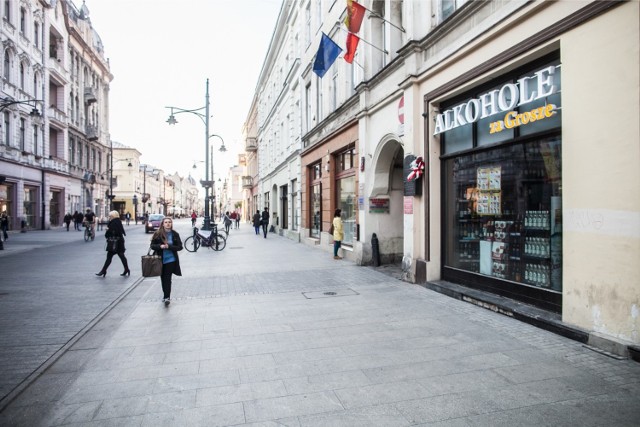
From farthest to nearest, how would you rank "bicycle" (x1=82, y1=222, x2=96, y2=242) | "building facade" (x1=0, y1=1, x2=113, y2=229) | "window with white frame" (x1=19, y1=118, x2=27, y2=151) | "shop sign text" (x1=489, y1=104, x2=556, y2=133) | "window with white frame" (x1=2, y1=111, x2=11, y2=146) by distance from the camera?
"window with white frame" (x1=19, y1=118, x2=27, y2=151), "building facade" (x1=0, y1=1, x2=113, y2=229), "window with white frame" (x1=2, y1=111, x2=11, y2=146), "bicycle" (x1=82, y1=222, x2=96, y2=242), "shop sign text" (x1=489, y1=104, x2=556, y2=133)

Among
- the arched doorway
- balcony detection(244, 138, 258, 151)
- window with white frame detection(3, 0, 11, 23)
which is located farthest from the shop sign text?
balcony detection(244, 138, 258, 151)

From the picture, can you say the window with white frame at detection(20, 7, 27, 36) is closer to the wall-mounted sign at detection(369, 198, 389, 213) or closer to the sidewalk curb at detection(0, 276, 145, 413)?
the wall-mounted sign at detection(369, 198, 389, 213)

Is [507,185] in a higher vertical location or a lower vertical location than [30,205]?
lower

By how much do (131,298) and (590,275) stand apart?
25.6 feet

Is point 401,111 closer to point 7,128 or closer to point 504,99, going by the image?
point 504,99

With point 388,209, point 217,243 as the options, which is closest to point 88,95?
point 217,243

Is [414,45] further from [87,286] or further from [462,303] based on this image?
[87,286]

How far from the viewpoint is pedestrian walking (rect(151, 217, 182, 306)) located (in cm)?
754

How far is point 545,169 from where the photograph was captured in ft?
20.3

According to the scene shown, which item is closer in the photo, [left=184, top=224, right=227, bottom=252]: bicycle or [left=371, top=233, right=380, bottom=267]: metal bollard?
[left=371, top=233, right=380, bottom=267]: metal bollard

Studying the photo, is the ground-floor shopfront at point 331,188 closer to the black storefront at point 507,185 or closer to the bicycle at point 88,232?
the black storefront at point 507,185

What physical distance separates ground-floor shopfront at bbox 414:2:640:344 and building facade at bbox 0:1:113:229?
22.1 metres

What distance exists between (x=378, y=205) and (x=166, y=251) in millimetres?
6656

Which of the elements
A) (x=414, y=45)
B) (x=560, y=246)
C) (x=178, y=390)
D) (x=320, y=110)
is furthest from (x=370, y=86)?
(x=178, y=390)
